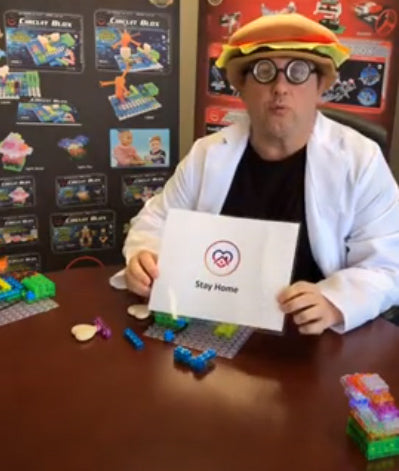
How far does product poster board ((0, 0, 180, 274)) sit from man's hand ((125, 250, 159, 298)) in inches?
48.6

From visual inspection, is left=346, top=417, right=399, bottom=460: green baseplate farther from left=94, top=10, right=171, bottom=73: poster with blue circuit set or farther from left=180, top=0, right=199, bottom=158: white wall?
left=180, top=0, right=199, bottom=158: white wall

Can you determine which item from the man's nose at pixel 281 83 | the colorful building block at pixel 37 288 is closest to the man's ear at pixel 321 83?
the man's nose at pixel 281 83

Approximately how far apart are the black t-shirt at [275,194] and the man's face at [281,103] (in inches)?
3.4

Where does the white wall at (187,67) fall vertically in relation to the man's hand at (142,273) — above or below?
above

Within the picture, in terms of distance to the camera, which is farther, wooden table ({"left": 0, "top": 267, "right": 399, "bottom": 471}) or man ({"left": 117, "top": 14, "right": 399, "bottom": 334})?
man ({"left": 117, "top": 14, "right": 399, "bottom": 334})

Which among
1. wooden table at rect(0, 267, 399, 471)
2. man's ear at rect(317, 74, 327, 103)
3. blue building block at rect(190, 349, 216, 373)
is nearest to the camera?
wooden table at rect(0, 267, 399, 471)

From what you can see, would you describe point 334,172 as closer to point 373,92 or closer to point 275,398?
point 275,398

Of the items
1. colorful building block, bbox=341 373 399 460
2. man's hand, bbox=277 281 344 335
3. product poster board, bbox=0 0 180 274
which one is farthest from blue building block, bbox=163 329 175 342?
product poster board, bbox=0 0 180 274

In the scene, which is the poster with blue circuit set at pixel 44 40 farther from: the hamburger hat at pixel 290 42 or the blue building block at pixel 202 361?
the blue building block at pixel 202 361

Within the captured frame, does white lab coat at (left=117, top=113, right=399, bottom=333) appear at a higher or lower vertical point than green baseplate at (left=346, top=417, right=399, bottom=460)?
higher

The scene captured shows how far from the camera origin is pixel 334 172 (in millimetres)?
1379

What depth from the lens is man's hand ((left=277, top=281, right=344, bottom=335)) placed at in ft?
3.54

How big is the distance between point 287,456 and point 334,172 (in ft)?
2.41

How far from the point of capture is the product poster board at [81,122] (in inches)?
89.4
